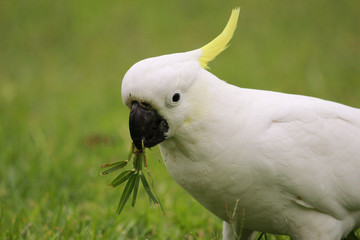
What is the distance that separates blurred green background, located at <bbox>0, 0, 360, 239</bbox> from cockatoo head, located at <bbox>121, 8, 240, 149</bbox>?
2.88 feet

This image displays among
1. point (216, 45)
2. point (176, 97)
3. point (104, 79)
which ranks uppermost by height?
point (104, 79)

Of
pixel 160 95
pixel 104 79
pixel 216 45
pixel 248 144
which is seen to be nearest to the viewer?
pixel 160 95

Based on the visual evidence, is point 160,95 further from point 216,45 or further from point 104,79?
point 104,79

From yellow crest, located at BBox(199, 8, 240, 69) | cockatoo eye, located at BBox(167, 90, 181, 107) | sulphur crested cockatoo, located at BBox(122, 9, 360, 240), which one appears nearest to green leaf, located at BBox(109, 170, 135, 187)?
sulphur crested cockatoo, located at BBox(122, 9, 360, 240)

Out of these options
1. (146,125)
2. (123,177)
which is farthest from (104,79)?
(146,125)

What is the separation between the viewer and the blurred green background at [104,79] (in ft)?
10.7

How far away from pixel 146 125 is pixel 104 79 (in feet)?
17.3

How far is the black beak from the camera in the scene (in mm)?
2070

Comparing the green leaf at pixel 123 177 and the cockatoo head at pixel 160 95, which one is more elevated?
the cockatoo head at pixel 160 95

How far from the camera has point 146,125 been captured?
81.7 inches

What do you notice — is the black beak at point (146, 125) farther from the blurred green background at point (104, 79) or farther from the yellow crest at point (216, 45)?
the blurred green background at point (104, 79)

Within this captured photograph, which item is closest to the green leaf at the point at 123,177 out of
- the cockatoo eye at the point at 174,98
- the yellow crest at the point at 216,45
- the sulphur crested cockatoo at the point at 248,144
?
the sulphur crested cockatoo at the point at 248,144

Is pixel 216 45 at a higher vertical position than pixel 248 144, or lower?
higher

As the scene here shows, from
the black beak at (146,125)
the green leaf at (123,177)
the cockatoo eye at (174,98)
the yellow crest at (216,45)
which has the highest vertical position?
the yellow crest at (216,45)
